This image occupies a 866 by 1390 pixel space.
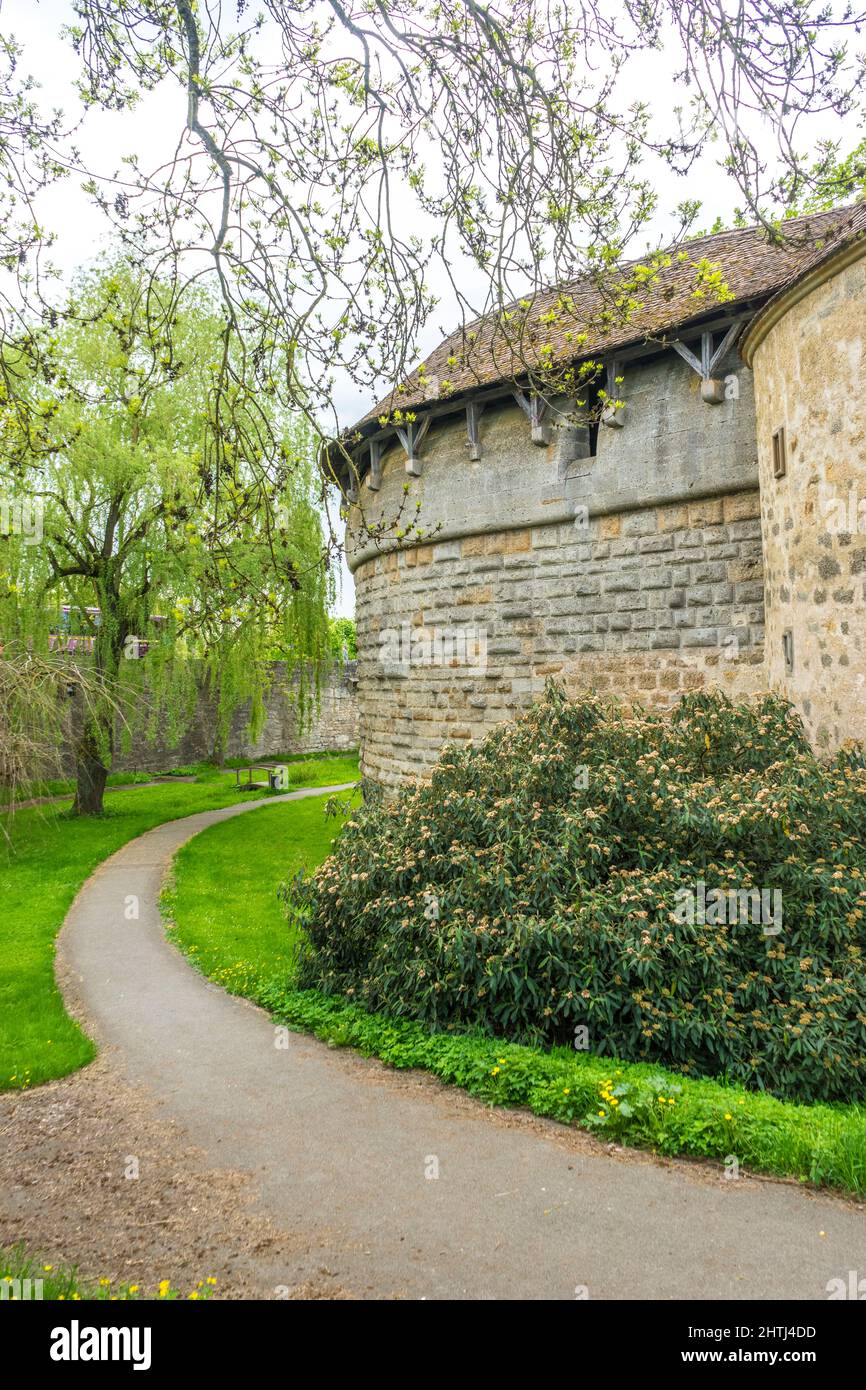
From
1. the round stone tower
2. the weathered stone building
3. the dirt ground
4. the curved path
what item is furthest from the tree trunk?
the round stone tower

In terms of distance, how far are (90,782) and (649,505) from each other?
526 inches

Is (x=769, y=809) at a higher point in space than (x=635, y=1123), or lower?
higher

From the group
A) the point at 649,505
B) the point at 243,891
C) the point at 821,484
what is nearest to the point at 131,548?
the point at 243,891

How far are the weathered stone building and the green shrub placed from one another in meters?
0.95

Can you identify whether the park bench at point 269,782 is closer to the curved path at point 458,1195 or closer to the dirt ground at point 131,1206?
the curved path at point 458,1195

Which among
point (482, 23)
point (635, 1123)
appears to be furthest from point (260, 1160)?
point (482, 23)

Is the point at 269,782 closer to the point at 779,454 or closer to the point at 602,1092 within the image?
the point at 779,454

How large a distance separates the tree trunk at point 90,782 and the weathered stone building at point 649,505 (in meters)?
7.82

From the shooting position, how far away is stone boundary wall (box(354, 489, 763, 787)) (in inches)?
346

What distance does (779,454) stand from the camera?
7.68 meters

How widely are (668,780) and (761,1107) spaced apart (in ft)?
8.21

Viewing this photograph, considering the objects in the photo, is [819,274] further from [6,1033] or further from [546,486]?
[6,1033]

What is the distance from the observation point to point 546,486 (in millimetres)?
10203

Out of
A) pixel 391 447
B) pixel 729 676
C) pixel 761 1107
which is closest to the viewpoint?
pixel 761 1107
